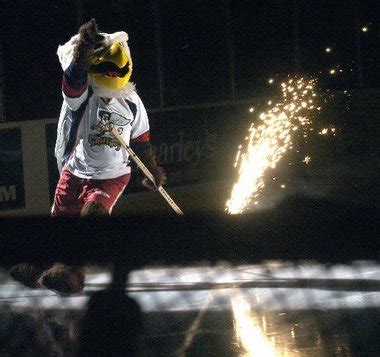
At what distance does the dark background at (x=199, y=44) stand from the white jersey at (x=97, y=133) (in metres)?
1.33

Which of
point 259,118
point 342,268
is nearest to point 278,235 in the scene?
point 342,268

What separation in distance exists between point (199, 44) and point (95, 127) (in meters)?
3.00

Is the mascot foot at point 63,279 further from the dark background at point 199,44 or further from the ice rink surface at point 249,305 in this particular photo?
the dark background at point 199,44

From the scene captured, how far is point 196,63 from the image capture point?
10031mm

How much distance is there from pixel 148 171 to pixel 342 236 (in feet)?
19.6

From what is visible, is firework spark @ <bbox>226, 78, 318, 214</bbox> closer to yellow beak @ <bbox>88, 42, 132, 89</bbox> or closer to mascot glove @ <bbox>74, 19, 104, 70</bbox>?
yellow beak @ <bbox>88, 42, 132, 89</bbox>

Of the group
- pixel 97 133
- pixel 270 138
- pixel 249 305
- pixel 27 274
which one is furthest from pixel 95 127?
pixel 27 274

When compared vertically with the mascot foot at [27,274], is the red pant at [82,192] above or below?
below

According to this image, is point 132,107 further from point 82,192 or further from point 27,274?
point 27,274

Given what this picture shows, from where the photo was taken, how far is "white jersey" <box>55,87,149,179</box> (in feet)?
23.8

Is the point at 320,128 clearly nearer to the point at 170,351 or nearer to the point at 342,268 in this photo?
the point at 170,351

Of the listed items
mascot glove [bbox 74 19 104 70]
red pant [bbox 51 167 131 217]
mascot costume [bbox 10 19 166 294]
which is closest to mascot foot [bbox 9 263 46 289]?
mascot costume [bbox 10 19 166 294]

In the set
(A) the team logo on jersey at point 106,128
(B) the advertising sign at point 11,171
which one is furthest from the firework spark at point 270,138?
(A) the team logo on jersey at point 106,128

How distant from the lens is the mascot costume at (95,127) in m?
7.13
